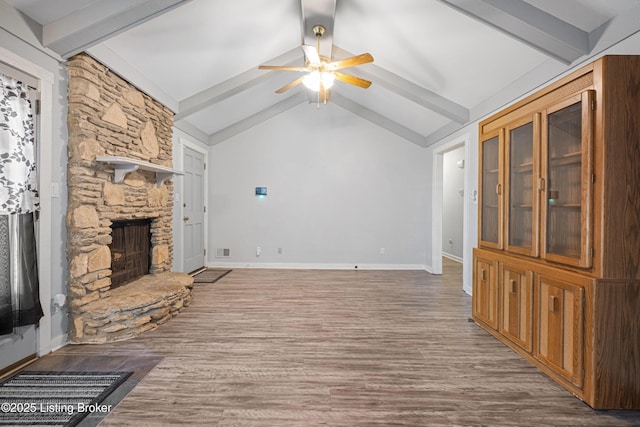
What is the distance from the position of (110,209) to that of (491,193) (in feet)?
12.3

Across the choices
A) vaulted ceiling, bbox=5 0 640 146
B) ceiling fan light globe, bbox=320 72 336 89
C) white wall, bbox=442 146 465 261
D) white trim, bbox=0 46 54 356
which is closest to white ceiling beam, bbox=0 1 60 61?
vaulted ceiling, bbox=5 0 640 146

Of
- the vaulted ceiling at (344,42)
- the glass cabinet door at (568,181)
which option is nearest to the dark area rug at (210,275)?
the vaulted ceiling at (344,42)

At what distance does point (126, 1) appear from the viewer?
7.99 feet

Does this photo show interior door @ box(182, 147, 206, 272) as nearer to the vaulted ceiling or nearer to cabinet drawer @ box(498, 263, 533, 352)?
the vaulted ceiling

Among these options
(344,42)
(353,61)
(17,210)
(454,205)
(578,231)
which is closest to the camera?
(578,231)

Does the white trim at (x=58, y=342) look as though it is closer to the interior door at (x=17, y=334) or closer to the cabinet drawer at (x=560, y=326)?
the interior door at (x=17, y=334)

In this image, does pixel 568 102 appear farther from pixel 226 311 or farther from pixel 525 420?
pixel 226 311

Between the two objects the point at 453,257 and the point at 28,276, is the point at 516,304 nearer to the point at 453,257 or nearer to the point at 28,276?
the point at 28,276

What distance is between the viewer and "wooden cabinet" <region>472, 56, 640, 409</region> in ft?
5.96

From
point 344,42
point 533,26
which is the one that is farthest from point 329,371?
point 344,42

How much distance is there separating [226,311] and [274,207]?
2.88 metres

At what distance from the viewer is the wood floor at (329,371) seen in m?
1.78

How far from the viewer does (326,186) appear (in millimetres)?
6098

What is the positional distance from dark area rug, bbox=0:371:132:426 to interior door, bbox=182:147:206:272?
3.03 metres
